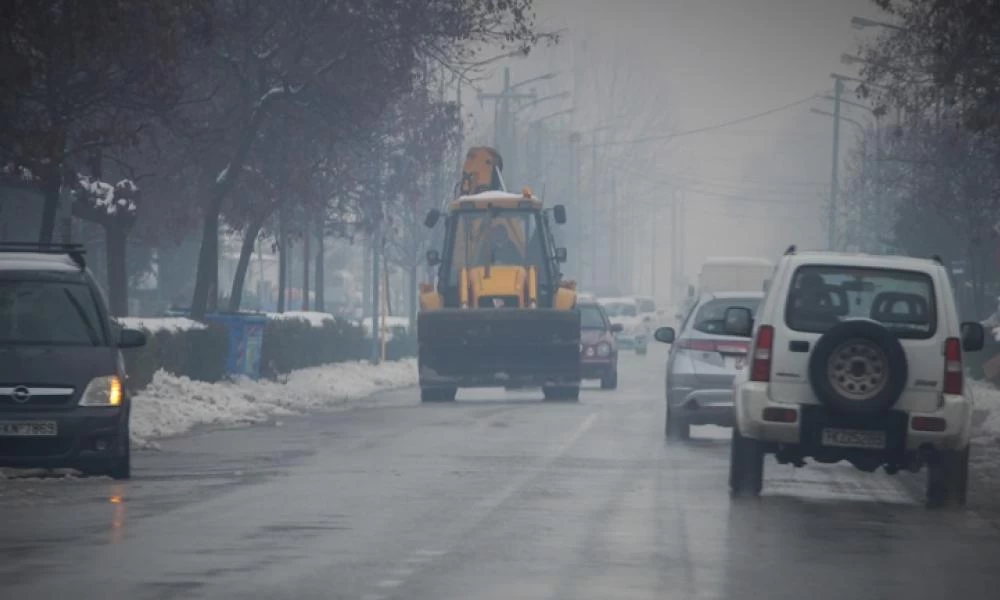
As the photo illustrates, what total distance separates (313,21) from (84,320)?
18.4 metres

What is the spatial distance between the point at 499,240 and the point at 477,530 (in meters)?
25.4

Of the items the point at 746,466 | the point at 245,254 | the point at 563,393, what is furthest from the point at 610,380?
the point at 746,466

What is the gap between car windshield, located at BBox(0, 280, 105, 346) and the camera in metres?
19.3

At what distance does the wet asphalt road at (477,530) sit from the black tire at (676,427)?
75.5 inches

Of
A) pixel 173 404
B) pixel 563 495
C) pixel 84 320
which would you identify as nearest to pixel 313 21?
pixel 173 404

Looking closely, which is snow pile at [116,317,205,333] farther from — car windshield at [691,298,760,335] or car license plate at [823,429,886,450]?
car license plate at [823,429,886,450]

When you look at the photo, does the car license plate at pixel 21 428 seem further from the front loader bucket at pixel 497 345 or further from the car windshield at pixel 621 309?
the car windshield at pixel 621 309

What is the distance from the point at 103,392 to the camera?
18547 millimetres

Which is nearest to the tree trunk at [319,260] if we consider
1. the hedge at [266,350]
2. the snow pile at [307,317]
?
the snow pile at [307,317]

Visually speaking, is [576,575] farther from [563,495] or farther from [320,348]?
[320,348]

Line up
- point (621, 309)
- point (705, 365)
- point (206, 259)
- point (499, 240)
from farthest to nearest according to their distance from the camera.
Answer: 1. point (621, 309)
2. point (206, 259)
3. point (499, 240)
4. point (705, 365)

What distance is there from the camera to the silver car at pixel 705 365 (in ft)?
80.8

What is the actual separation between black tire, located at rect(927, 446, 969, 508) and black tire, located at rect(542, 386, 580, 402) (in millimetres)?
19818

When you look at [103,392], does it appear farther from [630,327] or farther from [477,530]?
[630,327]
